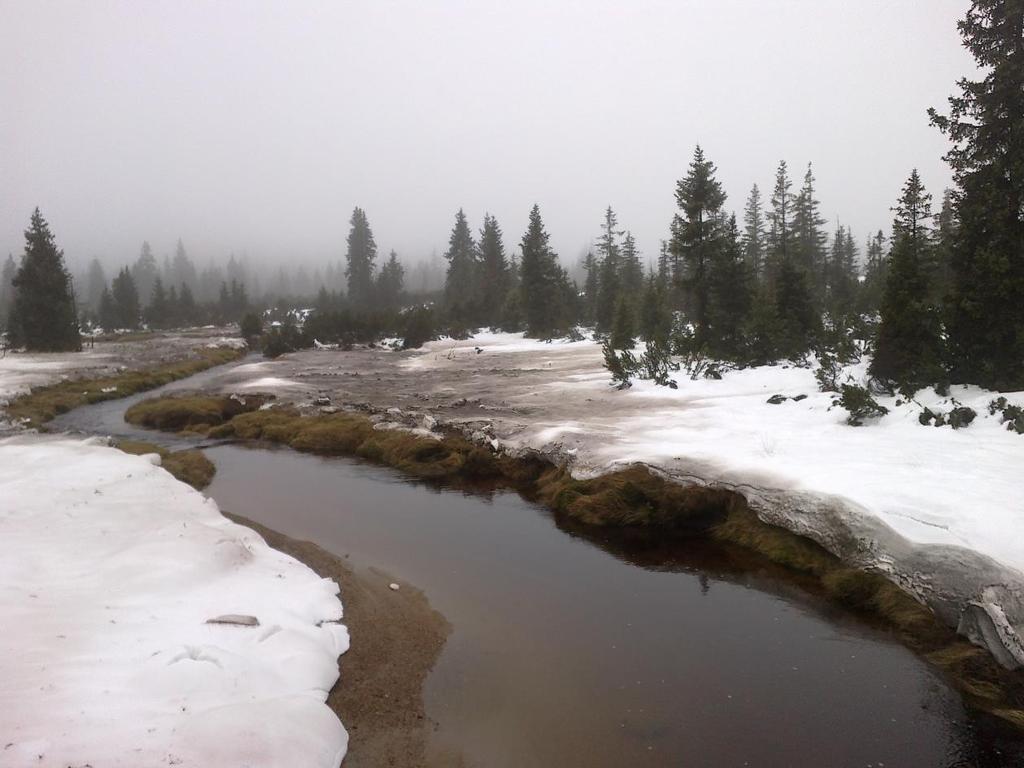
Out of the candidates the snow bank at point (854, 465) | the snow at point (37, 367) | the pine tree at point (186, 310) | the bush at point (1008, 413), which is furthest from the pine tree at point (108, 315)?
the bush at point (1008, 413)

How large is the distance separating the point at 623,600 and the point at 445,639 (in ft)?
8.93

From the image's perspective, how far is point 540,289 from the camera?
2088 inches

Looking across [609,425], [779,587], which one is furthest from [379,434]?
[779,587]

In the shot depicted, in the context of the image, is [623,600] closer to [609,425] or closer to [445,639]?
[445,639]

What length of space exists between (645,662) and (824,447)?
25.0 ft

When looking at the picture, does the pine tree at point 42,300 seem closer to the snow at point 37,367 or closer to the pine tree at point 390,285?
the snow at point 37,367

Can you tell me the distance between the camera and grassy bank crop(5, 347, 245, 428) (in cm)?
2198

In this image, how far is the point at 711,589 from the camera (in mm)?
8656

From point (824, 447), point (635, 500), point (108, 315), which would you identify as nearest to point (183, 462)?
point (635, 500)

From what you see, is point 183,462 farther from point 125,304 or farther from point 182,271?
point 182,271

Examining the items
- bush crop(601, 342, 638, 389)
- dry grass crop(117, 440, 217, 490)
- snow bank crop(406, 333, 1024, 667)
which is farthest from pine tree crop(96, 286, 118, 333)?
bush crop(601, 342, 638, 389)

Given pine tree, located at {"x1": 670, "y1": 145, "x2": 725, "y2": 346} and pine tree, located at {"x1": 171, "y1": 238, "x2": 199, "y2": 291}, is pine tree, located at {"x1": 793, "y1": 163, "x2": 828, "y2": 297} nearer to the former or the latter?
pine tree, located at {"x1": 670, "y1": 145, "x2": 725, "y2": 346}

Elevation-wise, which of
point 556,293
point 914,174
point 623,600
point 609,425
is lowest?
point 623,600

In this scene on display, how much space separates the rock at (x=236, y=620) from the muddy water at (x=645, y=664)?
1.29m
